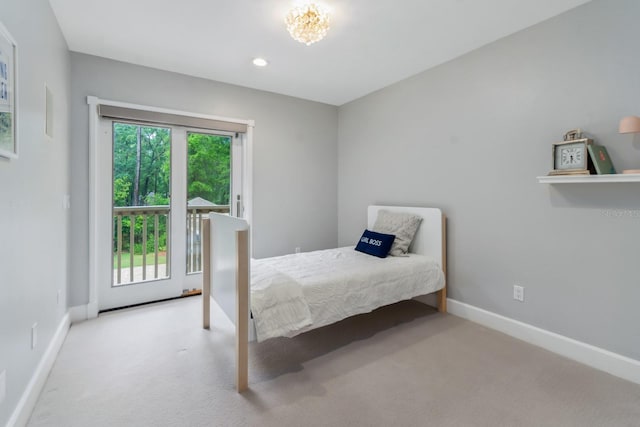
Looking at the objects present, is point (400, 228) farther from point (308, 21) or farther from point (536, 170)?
point (308, 21)

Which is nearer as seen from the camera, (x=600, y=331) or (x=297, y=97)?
(x=600, y=331)

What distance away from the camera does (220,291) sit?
7.37 feet

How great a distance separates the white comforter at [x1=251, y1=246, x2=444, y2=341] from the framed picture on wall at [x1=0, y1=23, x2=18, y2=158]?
1.32 m

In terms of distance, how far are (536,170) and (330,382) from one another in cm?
213

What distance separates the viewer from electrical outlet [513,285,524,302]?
2.42 metres

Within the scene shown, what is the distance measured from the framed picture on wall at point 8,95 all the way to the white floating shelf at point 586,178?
2935 mm

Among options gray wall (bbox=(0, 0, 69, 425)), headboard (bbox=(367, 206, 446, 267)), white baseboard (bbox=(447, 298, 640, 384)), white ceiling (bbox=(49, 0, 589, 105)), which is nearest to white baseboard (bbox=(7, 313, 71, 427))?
gray wall (bbox=(0, 0, 69, 425))

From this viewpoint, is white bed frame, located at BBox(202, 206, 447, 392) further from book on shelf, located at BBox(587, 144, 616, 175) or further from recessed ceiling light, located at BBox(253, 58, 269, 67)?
recessed ceiling light, located at BBox(253, 58, 269, 67)

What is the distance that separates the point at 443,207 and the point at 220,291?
2.17 meters

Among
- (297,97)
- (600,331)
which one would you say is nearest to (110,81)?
(297,97)

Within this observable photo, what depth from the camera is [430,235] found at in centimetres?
300

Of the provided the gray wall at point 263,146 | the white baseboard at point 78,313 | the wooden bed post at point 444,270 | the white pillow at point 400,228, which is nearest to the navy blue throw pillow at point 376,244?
the white pillow at point 400,228

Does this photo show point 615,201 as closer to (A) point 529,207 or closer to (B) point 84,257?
(A) point 529,207

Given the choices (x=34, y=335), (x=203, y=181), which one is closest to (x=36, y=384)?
(x=34, y=335)
